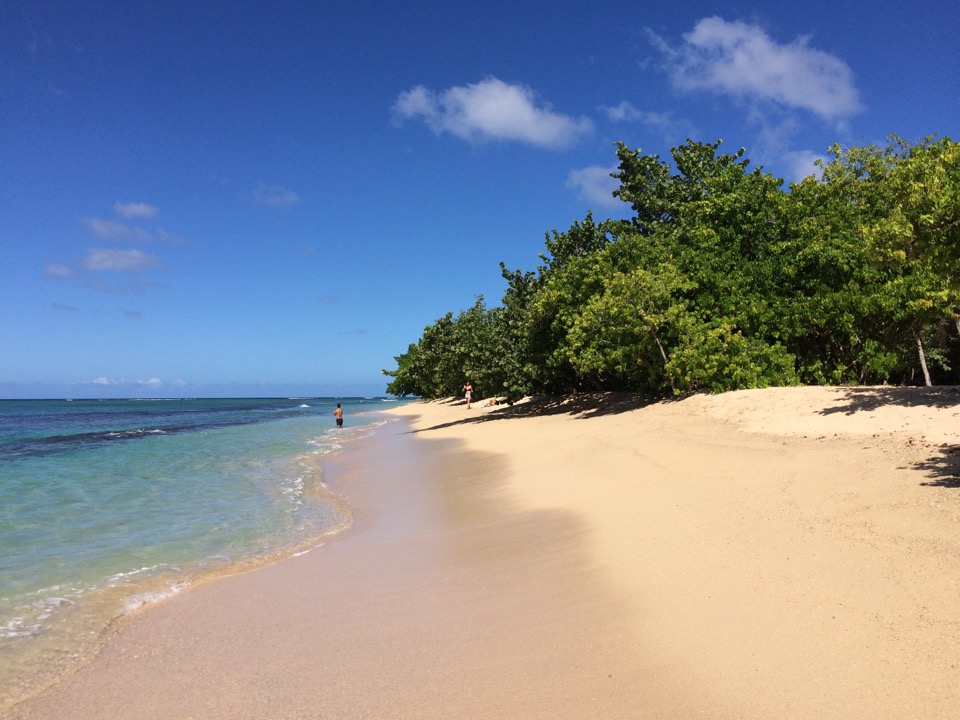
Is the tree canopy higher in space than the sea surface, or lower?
higher

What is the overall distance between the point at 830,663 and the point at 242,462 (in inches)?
742

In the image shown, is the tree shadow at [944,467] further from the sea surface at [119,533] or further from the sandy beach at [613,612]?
the sea surface at [119,533]

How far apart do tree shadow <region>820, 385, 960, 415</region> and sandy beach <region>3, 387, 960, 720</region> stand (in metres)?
2.20

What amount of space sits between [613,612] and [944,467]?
537cm

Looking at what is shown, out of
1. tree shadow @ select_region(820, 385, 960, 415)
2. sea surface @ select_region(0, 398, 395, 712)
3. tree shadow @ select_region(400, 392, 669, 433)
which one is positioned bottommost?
sea surface @ select_region(0, 398, 395, 712)

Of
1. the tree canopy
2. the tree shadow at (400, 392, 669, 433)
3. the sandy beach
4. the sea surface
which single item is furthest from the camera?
the tree shadow at (400, 392, 669, 433)

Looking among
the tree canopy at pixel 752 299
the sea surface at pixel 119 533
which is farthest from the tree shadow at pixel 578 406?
the sea surface at pixel 119 533

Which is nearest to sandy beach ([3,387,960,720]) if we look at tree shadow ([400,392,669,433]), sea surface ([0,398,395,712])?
sea surface ([0,398,395,712])

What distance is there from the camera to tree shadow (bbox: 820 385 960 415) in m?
11.5

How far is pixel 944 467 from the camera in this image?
696cm

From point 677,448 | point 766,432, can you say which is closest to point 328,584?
point 677,448

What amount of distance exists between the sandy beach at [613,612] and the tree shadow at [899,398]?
220 cm

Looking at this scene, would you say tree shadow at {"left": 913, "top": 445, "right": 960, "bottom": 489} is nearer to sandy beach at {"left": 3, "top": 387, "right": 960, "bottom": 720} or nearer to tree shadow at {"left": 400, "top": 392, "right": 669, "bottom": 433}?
sandy beach at {"left": 3, "top": 387, "right": 960, "bottom": 720}

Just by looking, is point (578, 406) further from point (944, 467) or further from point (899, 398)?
point (944, 467)
